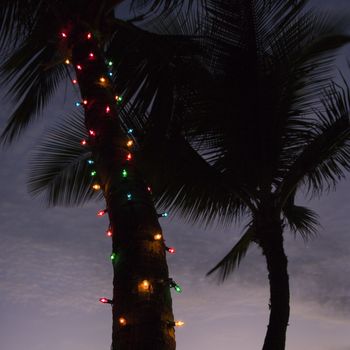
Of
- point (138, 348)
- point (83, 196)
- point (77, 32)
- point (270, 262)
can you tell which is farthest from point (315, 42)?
point (138, 348)

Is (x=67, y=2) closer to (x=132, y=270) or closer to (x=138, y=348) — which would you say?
(x=132, y=270)

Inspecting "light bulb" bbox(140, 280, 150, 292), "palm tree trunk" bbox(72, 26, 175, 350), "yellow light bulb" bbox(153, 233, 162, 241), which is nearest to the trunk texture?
"palm tree trunk" bbox(72, 26, 175, 350)

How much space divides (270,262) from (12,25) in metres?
3.22

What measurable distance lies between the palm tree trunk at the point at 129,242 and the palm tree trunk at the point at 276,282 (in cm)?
233

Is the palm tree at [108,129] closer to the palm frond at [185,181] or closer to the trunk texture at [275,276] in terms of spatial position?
the palm frond at [185,181]

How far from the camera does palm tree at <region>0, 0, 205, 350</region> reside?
221cm

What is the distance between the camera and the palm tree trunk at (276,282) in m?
4.51

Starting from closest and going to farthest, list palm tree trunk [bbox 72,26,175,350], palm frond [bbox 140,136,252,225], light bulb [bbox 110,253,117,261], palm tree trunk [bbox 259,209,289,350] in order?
Result: palm tree trunk [bbox 72,26,175,350] < light bulb [bbox 110,253,117,261] < palm tree trunk [bbox 259,209,289,350] < palm frond [bbox 140,136,252,225]

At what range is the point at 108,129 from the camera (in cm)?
304

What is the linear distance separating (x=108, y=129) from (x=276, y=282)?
2527 millimetres

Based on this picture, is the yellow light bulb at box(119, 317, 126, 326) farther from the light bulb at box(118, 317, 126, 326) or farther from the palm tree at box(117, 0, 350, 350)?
the palm tree at box(117, 0, 350, 350)

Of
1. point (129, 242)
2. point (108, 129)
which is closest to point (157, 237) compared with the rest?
point (129, 242)

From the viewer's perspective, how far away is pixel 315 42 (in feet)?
16.1

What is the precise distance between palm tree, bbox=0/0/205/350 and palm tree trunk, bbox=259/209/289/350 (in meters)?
1.76
